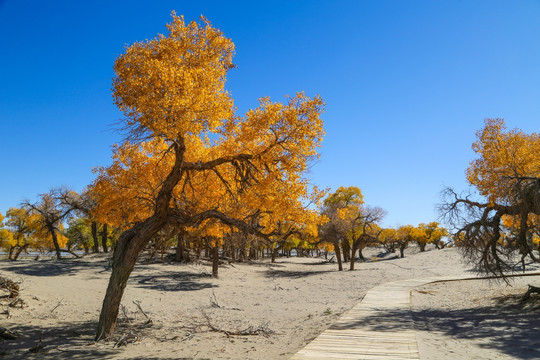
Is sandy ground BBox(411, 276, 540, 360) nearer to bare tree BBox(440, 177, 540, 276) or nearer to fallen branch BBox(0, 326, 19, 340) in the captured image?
bare tree BBox(440, 177, 540, 276)

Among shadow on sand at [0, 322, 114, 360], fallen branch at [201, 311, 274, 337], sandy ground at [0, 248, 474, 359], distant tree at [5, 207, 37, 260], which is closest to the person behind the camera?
shadow on sand at [0, 322, 114, 360]

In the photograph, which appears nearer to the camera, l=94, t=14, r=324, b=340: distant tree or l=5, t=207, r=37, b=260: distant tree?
l=94, t=14, r=324, b=340: distant tree

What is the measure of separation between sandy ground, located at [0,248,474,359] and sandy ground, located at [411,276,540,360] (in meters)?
1.61

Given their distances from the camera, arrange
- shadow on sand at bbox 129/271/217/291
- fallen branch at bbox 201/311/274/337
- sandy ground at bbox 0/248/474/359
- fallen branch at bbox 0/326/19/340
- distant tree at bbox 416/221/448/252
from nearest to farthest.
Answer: sandy ground at bbox 0/248/474/359 → fallen branch at bbox 0/326/19/340 → fallen branch at bbox 201/311/274/337 → shadow on sand at bbox 129/271/217/291 → distant tree at bbox 416/221/448/252

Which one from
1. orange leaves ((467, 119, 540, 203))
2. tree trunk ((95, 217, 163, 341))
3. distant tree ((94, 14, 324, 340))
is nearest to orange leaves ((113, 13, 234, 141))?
distant tree ((94, 14, 324, 340))

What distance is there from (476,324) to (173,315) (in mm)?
11477

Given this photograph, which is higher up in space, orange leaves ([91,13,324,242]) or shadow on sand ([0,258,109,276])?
orange leaves ([91,13,324,242])

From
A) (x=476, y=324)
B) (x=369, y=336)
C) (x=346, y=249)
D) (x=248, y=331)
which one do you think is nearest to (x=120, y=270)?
(x=248, y=331)

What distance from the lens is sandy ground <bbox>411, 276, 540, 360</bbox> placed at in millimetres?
8747

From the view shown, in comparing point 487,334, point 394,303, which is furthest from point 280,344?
point 394,303

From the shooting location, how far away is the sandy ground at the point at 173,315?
9352 millimetres

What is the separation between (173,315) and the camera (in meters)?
14.2

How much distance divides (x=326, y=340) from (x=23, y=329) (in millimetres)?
9397

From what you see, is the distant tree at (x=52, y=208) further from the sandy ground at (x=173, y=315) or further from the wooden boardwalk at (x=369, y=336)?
the wooden boardwalk at (x=369, y=336)
